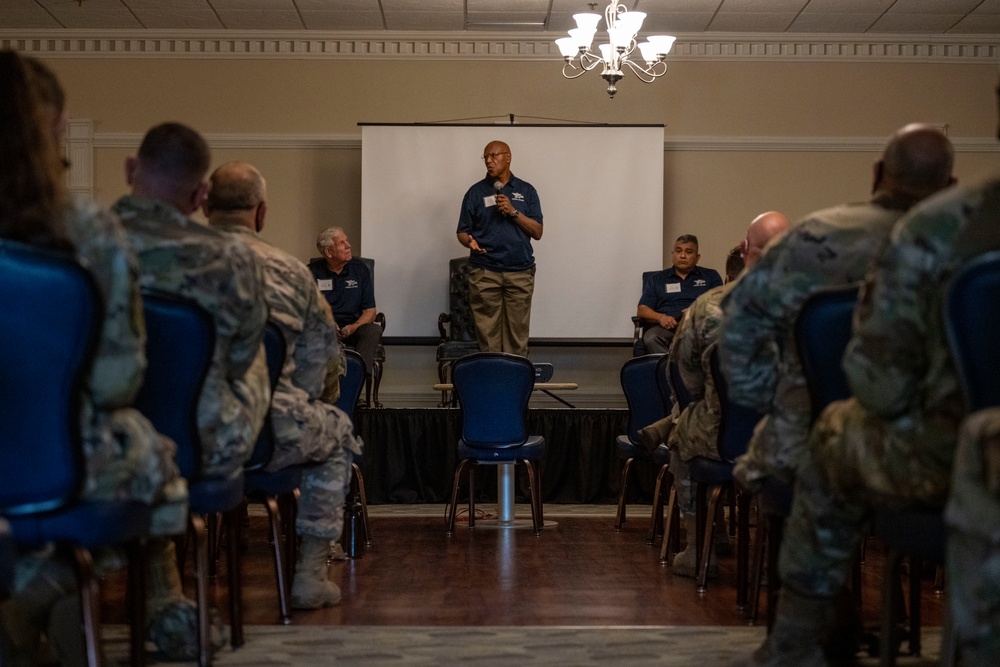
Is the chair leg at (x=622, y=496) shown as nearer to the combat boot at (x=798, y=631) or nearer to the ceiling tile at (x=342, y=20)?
the combat boot at (x=798, y=631)

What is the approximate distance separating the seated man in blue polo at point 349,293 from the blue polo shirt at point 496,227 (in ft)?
2.80

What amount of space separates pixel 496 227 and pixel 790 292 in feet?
18.5

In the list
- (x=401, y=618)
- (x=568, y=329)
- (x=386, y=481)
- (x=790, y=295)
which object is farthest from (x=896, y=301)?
(x=568, y=329)

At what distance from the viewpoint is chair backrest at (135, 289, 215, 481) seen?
2.35m

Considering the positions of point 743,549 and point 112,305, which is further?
point 743,549

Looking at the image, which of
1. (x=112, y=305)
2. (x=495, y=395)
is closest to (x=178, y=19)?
(x=495, y=395)

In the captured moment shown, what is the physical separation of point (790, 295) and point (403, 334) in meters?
6.65

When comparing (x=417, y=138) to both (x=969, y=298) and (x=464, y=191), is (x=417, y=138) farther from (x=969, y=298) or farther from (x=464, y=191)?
(x=969, y=298)

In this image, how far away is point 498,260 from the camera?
8125mm

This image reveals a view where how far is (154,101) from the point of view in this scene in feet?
30.4

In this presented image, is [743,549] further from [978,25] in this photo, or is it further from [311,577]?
[978,25]

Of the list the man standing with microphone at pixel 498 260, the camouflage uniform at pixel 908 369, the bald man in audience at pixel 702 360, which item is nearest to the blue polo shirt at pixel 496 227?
the man standing with microphone at pixel 498 260

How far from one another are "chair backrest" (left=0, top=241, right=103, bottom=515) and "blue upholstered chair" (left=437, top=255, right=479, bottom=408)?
631cm

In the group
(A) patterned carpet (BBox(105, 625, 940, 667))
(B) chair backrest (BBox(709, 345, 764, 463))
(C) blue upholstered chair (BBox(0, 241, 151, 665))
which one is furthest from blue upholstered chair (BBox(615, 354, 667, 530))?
(C) blue upholstered chair (BBox(0, 241, 151, 665))
